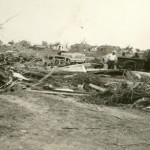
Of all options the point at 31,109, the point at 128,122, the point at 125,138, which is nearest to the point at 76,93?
the point at 31,109

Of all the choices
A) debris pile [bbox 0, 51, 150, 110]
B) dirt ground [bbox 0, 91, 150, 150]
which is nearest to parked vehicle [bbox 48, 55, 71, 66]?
debris pile [bbox 0, 51, 150, 110]

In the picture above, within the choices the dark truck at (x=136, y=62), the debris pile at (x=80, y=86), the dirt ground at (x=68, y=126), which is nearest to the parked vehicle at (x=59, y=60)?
the dark truck at (x=136, y=62)

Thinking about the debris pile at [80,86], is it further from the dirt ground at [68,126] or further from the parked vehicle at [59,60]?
the parked vehicle at [59,60]

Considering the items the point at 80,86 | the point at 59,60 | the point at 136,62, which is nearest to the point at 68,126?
the point at 80,86

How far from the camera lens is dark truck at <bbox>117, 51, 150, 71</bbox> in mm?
25188

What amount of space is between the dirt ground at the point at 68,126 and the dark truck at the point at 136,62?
14260 millimetres

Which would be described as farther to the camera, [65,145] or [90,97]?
[90,97]

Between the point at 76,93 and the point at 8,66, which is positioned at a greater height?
the point at 8,66

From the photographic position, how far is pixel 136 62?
1005 inches

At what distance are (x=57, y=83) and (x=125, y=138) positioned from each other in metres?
9.16

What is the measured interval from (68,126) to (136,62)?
714 inches

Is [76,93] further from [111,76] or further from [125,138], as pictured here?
[111,76]

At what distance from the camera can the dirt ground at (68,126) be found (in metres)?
6.89

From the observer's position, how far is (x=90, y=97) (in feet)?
42.8
